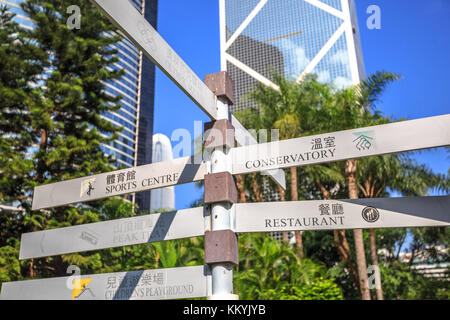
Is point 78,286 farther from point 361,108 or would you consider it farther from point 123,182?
point 361,108

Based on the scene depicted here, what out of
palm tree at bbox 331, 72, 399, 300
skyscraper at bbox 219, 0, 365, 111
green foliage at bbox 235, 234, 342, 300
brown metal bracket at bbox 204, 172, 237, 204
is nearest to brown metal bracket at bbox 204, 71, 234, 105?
brown metal bracket at bbox 204, 172, 237, 204

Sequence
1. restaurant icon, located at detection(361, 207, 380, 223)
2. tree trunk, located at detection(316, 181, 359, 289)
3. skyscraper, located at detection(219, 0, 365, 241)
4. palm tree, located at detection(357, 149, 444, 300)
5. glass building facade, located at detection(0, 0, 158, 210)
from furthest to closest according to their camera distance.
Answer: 1. glass building facade, located at detection(0, 0, 158, 210)
2. skyscraper, located at detection(219, 0, 365, 241)
3. tree trunk, located at detection(316, 181, 359, 289)
4. palm tree, located at detection(357, 149, 444, 300)
5. restaurant icon, located at detection(361, 207, 380, 223)

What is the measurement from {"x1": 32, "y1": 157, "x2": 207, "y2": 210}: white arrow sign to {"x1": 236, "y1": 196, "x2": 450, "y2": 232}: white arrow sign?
61cm

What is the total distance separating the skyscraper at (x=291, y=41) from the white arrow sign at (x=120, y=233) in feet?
186

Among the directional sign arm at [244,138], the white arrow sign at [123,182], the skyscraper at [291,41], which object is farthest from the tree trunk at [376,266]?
the skyscraper at [291,41]

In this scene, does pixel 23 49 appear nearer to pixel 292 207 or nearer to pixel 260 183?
pixel 260 183

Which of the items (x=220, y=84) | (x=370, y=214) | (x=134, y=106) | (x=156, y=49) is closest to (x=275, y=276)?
(x=370, y=214)

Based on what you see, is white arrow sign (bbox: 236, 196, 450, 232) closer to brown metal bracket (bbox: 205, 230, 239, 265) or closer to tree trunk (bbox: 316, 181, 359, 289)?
brown metal bracket (bbox: 205, 230, 239, 265)

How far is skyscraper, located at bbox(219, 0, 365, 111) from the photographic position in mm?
66062

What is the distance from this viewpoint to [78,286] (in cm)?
353

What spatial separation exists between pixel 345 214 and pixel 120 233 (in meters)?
1.98

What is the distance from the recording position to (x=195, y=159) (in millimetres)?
3662

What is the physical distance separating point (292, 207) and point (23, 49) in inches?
594

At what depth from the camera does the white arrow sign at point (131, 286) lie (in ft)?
10.5
